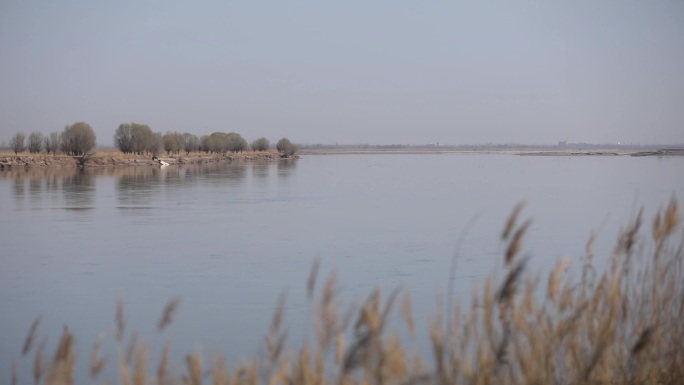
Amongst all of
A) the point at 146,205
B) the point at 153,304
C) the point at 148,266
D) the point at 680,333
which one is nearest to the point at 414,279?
the point at 153,304

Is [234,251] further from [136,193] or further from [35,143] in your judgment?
[35,143]

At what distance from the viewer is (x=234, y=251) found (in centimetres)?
1313

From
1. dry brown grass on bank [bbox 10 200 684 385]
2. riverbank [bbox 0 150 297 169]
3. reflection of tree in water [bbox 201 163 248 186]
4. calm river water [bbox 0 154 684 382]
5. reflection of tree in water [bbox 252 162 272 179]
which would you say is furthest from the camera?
riverbank [bbox 0 150 297 169]

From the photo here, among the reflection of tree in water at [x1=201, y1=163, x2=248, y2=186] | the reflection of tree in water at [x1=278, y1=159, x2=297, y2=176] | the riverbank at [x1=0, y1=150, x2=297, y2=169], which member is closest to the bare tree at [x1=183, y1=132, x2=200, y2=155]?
the riverbank at [x1=0, y1=150, x2=297, y2=169]

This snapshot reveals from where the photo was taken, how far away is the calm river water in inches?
325

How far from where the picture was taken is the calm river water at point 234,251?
8258mm

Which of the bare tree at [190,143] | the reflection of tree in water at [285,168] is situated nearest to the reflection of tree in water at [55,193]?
the reflection of tree in water at [285,168]

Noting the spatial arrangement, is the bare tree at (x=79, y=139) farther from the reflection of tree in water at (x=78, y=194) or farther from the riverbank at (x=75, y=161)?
the reflection of tree in water at (x=78, y=194)

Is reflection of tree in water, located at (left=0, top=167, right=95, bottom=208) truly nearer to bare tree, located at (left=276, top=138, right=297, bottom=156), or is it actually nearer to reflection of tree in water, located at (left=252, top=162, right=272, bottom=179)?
reflection of tree in water, located at (left=252, top=162, right=272, bottom=179)

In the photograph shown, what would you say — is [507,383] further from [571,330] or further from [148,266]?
[148,266]

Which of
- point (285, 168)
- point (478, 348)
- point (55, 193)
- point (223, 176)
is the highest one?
point (478, 348)

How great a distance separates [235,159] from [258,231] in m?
62.7

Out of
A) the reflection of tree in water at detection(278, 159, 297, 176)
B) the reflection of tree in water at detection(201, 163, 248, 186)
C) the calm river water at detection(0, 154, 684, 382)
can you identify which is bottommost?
the reflection of tree in water at detection(278, 159, 297, 176)

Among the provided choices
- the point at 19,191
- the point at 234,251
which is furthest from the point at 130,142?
the point at 234,251
